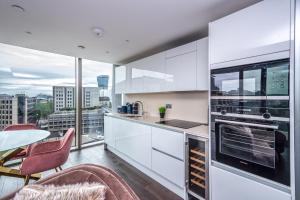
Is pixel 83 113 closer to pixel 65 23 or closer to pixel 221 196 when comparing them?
pixel 65 23

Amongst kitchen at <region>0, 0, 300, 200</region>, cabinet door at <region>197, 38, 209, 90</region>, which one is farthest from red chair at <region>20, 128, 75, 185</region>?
cabinet door at <region>197, 38, 209, 90</region>

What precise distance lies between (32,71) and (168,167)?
334 centimetres

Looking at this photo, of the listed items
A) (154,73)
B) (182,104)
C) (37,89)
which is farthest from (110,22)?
(37,89)

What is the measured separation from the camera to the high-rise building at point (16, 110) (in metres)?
2.78

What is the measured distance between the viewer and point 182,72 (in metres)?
2.19

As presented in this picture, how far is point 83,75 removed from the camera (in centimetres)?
371

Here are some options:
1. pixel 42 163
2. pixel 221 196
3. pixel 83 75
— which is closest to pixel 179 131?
pixel 221 196

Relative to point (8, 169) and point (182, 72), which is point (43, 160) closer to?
point (8, 169)

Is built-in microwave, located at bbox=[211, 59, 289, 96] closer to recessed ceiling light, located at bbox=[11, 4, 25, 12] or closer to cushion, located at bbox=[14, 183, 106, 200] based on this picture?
cushion, located at bbox=[14, 183, 106, 200]

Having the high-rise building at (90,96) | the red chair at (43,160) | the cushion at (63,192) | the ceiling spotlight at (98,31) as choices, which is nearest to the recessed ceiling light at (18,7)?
the ceiling spotlight at (98,31)

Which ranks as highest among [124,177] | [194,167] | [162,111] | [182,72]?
[182,72]

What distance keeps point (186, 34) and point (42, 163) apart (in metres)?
2.69

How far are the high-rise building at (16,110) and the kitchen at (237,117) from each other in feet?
8.97

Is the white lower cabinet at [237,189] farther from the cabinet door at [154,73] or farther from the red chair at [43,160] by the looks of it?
the red chair at [43,160]
